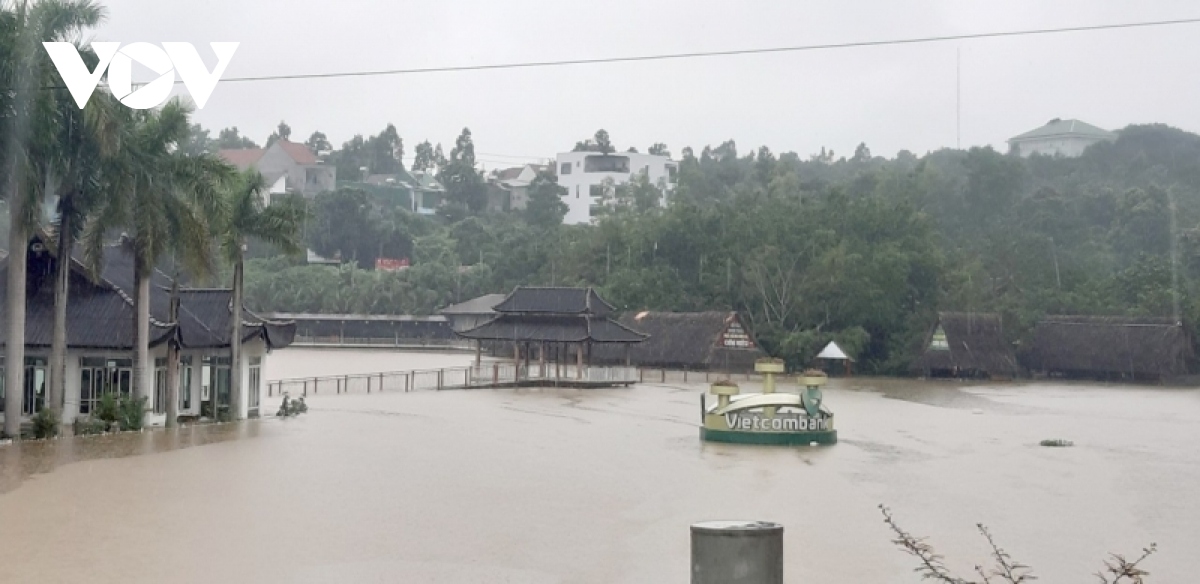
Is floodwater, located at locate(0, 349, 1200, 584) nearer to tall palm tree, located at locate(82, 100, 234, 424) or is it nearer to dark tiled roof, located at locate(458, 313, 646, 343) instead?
tall palm tree, located at locate(82, 100, 234, 424)

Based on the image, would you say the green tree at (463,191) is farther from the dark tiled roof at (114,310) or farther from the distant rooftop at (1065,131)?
the dark tiled roof at (114,310)

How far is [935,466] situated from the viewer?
92.2 feet

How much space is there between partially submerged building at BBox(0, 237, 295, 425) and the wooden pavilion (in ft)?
63.5

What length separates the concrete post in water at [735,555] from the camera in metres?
5.95

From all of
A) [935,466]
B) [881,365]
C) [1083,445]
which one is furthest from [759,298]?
[935,466]

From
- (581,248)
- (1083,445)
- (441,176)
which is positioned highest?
(441,176)

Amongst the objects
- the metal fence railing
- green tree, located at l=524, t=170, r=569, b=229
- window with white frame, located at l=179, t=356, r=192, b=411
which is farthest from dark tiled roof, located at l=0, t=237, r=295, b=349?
green tree, located at l=524, t=170, r=569, b=229

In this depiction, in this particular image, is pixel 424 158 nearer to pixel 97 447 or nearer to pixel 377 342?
pixel 377 342

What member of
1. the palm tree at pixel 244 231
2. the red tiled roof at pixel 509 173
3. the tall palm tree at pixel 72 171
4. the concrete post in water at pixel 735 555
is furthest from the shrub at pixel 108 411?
the red tiled roof at pixel 509 173

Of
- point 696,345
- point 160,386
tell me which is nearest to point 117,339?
point 160,386

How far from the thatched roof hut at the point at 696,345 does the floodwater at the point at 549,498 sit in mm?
22263

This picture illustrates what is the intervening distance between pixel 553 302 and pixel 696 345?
9501 millimetres

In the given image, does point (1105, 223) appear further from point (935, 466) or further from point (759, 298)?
point (935, 466)

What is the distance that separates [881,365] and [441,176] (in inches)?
2724
